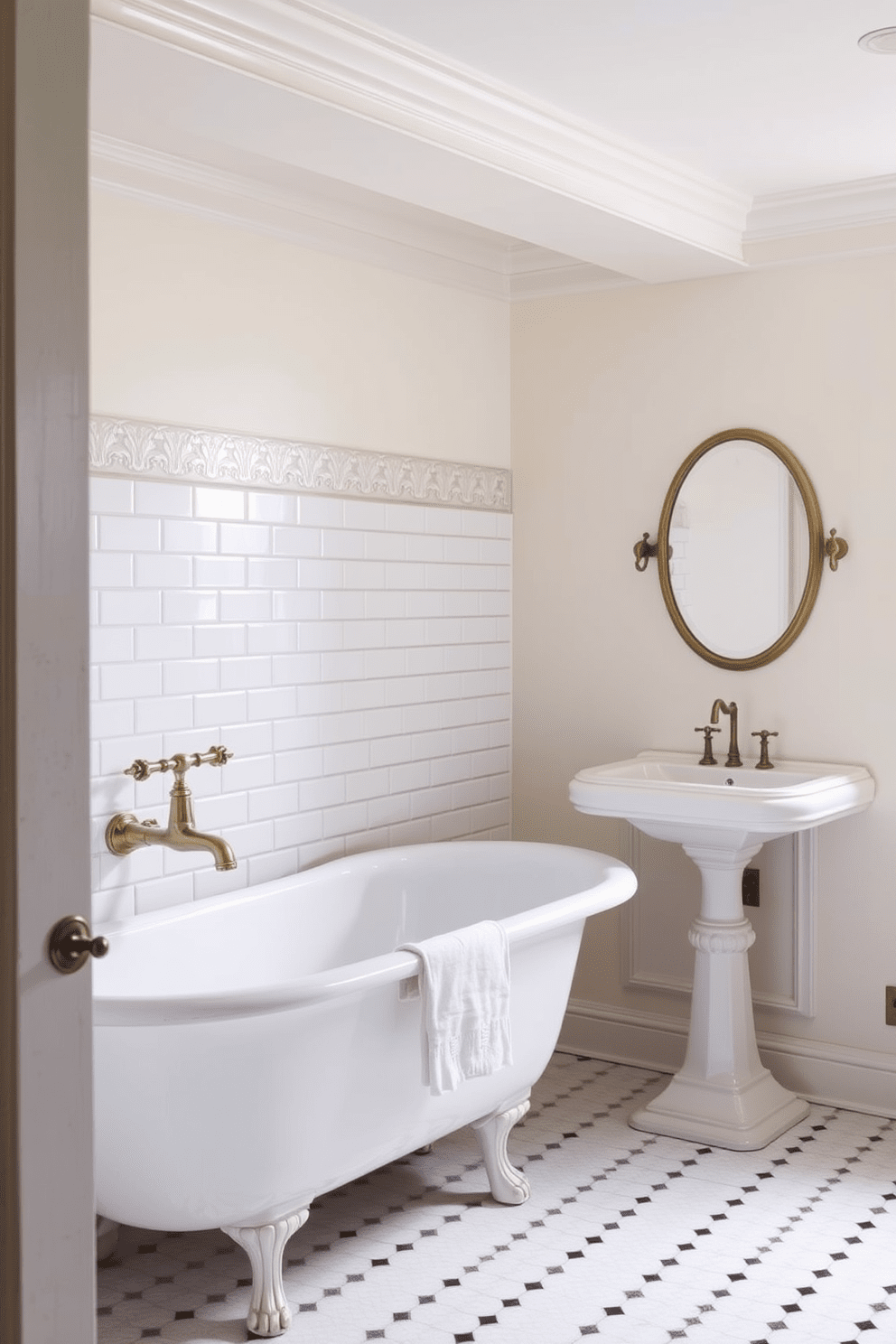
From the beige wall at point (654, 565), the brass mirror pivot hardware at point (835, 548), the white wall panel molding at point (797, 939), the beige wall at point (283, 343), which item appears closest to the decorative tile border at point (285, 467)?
the beige wall at point (283, 343)

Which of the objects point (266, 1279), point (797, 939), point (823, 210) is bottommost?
point (266, 1279)

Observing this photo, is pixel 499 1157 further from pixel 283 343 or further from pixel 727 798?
pixel 283 343

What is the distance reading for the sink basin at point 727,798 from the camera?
3.56 metres

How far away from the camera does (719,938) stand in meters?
3.88

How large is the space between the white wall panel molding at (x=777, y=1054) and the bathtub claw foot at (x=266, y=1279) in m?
1.90

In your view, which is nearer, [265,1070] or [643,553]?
[265,1070]

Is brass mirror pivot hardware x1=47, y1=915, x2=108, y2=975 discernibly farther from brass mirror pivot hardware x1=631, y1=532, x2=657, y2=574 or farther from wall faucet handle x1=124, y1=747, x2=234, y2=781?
brass mirror pivot hardware x1=631, y1=532, x2=657, y2=574

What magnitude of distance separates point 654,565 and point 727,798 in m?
1.05

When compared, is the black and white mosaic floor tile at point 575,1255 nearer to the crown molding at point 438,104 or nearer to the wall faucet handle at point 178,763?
the wall faucet handle at point 178,763

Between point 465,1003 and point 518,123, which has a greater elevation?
point 518,123

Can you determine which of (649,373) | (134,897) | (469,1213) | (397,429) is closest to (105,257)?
(397,429)

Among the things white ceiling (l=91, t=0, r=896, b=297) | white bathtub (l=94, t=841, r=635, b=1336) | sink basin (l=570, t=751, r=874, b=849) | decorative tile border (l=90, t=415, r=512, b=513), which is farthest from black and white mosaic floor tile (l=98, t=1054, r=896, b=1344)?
white ceiling (l=91, t=0, r=896, b=297)

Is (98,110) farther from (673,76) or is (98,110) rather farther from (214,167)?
(673,76)

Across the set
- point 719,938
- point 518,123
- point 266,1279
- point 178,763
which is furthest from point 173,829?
point 518,123
